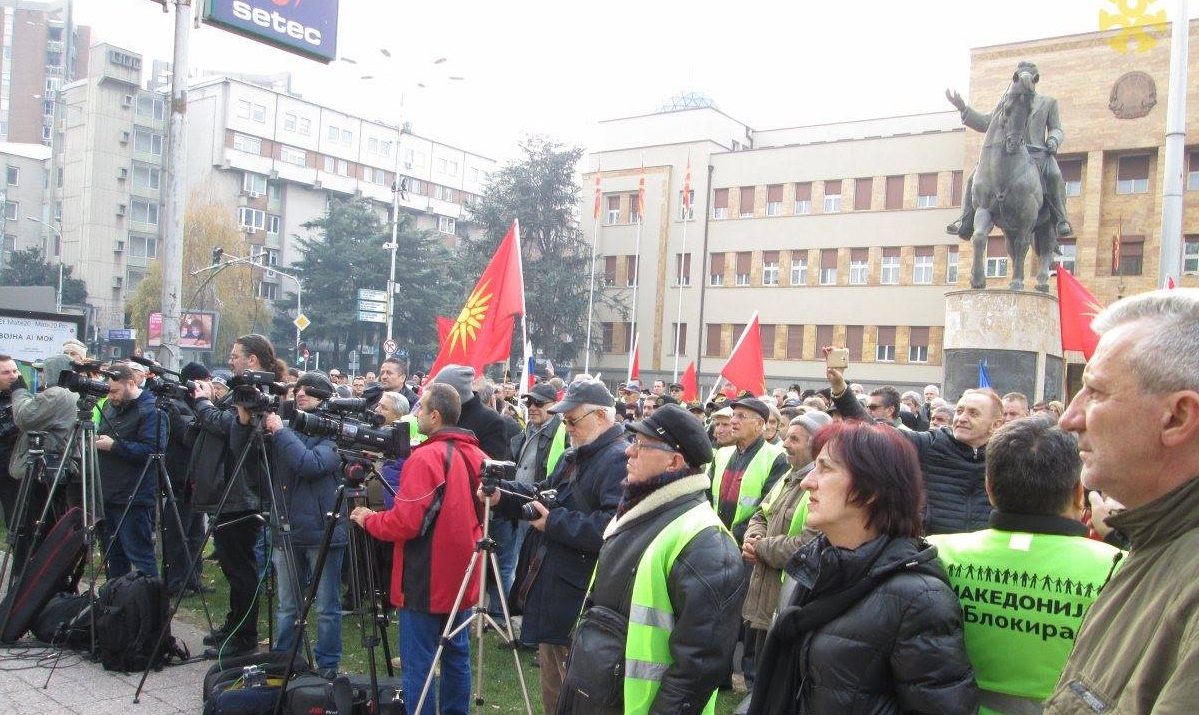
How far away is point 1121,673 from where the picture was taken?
1.39m

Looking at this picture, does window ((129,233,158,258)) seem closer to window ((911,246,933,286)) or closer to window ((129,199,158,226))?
window ((129,199,158,226))

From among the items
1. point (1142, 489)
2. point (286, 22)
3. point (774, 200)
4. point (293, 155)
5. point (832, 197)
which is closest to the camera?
point (1142, 489)

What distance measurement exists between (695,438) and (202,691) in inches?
162

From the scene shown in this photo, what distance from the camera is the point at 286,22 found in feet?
44.7

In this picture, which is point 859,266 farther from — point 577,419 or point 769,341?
point 577,419

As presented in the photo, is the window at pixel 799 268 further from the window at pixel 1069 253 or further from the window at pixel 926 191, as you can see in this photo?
the window at pixel 1069 253

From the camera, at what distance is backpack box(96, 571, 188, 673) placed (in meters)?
6.36

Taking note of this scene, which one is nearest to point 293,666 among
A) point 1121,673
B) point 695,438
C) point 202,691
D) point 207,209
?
point 202,691

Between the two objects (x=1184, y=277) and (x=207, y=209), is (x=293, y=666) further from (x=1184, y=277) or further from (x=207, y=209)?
(x=207, y=209)

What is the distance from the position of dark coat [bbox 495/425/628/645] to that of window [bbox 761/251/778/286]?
43347 millimetres

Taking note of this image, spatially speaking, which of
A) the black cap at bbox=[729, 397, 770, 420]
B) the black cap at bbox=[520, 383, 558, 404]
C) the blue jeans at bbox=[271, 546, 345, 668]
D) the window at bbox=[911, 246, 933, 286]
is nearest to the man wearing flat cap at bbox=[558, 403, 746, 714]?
the black cap at bbox=[729, 397, 770, 420]

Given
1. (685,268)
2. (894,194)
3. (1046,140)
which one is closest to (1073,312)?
(1046,140)

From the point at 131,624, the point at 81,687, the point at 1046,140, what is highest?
the point at 1046,140

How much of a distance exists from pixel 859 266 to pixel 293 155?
49.3 meters
